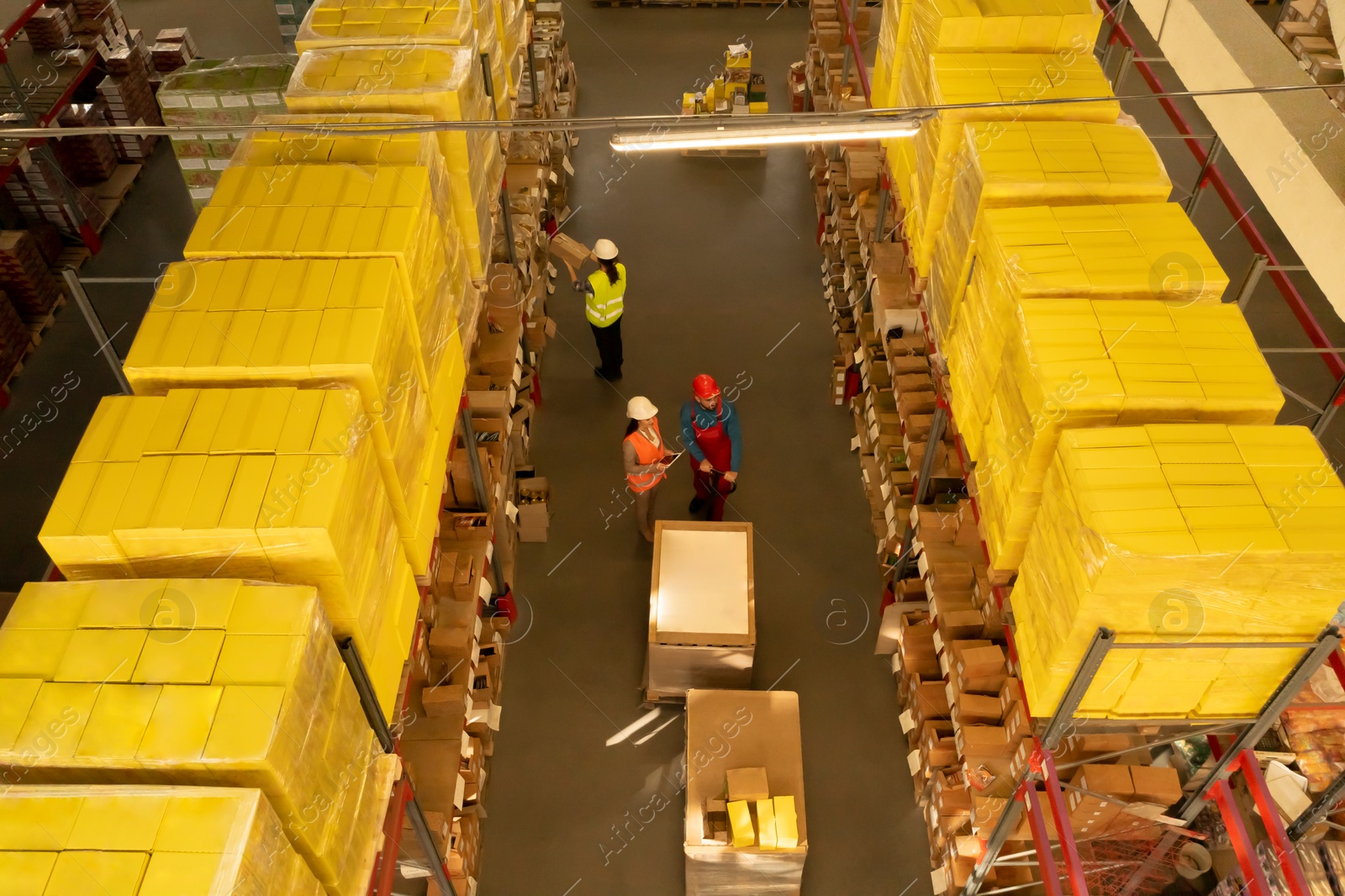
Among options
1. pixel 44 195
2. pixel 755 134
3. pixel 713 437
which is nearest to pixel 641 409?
pixel 713 437

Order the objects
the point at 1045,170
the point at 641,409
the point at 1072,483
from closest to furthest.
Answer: the point at 1072,483 < the point at 1045,170 < the point at 641,409

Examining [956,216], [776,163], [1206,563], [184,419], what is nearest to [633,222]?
[776,163]

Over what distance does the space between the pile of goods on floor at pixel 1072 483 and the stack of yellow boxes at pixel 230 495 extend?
3120mm

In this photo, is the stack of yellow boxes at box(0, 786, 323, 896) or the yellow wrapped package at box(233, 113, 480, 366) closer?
the stack of yellow boxes at box(0, 786, 323, 896)

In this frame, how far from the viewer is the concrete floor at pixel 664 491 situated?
655cm

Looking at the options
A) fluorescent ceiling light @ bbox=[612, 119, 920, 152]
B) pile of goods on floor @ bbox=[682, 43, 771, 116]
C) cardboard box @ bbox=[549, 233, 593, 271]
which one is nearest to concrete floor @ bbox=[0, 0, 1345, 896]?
pile of goods on floor @ bbox=[682, 43, 771, 116]

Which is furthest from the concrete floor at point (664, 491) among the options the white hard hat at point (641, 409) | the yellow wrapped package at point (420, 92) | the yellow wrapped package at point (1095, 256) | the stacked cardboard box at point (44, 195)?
the yellow wrapped package at point (1095, 256)

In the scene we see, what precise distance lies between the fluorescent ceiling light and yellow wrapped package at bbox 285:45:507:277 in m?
1.95

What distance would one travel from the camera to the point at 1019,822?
17.7ft

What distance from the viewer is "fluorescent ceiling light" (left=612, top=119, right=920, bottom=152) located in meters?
4.41

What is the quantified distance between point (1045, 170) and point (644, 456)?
3.49 metres

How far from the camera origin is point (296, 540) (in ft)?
12.5

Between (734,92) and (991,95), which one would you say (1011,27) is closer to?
(991,95)

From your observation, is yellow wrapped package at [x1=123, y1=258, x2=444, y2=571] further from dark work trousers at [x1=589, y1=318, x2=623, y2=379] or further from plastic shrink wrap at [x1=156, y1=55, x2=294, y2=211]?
dark work trousers at [x1=589, y1=318, x2=623, y2=379]
